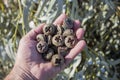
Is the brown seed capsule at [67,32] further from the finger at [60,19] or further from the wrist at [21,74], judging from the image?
the wrist at [21,74]

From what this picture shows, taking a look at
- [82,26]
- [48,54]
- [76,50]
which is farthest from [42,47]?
[82,26]

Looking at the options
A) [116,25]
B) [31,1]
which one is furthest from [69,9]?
[116,25]

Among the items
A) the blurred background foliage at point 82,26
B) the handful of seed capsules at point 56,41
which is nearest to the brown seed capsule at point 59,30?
the handful of seed capsules at point 56,41

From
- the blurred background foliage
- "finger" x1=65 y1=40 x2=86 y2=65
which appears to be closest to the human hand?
"finger" x1=65 y1=40 x2=86 y2=65

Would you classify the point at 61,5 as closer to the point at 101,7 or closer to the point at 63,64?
the point at 63,64

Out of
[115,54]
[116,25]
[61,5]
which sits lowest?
[115,54]

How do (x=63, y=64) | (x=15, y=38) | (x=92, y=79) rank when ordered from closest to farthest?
(x=63, y=64) < (x=15, y=38) < (x=92, y=79)

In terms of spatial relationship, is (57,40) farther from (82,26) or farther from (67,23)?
Answer: (82,26)

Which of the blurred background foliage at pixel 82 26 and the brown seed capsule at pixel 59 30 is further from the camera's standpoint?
the blurred background foliage at pixel 82 26
